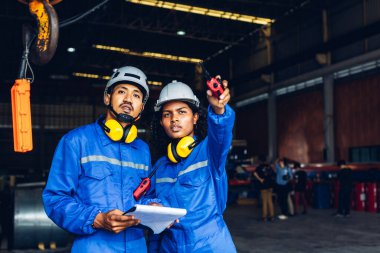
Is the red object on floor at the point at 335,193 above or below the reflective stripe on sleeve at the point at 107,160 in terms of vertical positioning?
below

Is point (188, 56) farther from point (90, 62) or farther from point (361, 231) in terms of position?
→ point (361, 231)

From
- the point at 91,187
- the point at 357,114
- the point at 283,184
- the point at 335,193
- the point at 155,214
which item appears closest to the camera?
the point at 155,214

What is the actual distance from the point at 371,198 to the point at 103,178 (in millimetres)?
13320

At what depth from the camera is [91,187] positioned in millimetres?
2354

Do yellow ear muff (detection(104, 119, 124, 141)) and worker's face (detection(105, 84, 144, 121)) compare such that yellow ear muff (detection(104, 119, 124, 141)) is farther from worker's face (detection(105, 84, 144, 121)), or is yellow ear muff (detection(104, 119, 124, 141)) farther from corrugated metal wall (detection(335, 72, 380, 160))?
corrugated metal wall (detection(335, 72, 380, 160))

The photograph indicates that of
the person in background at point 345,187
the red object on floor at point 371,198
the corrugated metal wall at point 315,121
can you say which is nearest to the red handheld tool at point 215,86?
the person in background at point 345,187

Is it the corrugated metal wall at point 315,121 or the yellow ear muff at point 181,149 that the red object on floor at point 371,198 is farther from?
the yellow ear muff at point 181,149

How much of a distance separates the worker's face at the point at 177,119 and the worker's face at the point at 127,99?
0.21 m

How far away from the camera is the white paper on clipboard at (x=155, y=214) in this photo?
6.57 ft

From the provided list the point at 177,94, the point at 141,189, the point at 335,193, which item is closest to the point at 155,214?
the point at 141,189

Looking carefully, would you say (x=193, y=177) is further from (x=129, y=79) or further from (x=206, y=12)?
(x=206, y=12)

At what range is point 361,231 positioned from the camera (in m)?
9.98

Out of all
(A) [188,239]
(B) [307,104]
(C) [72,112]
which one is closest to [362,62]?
(B) [307,104]

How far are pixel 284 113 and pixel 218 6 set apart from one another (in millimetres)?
6919
